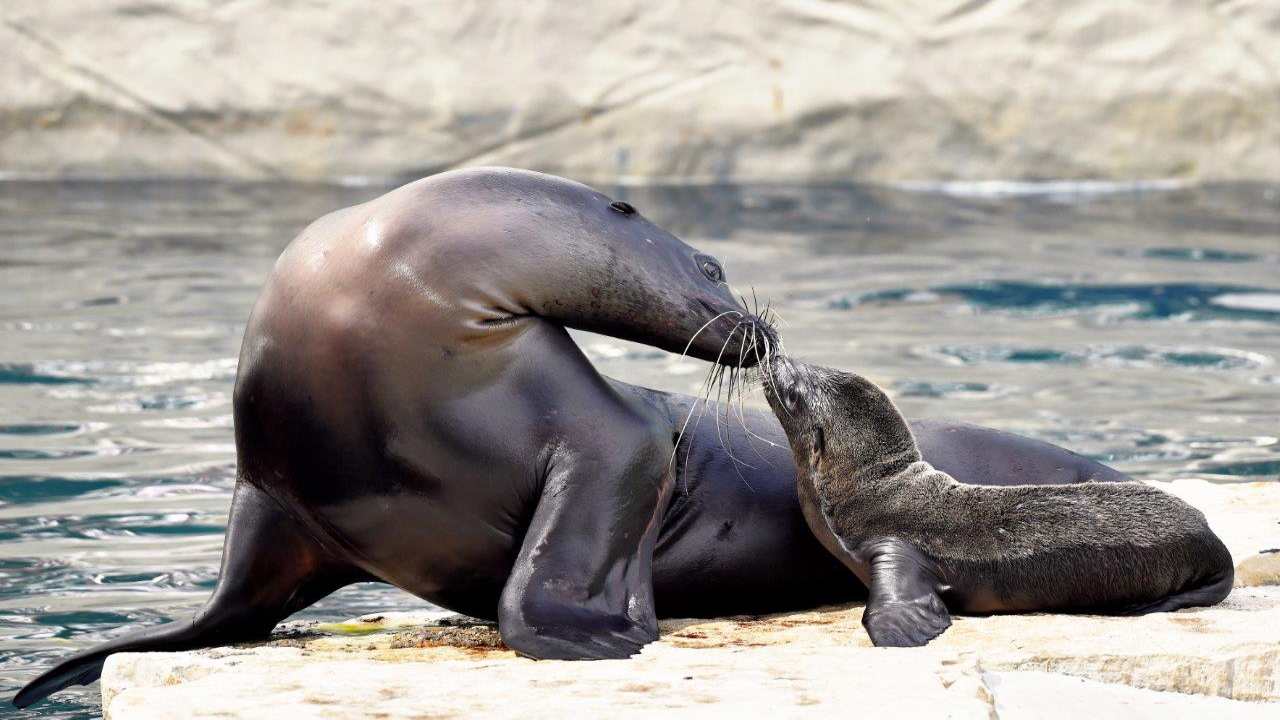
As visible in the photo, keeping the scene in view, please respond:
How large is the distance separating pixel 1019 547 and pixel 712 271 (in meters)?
0.91

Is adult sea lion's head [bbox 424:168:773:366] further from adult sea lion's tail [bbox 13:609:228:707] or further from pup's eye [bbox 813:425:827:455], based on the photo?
adult sea lion's tail [bbox 13:609:228:707]

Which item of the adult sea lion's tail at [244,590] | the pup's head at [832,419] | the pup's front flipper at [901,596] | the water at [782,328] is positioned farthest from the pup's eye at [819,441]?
the water at [782,328]

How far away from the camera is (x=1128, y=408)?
787cm

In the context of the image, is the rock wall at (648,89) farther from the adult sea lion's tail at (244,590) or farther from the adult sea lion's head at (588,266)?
the adult sea lion's tail at (244,590)

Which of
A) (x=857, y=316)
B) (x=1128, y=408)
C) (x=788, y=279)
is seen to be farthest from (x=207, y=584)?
(x=788, y=279)

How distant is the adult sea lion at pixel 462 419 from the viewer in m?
3.94

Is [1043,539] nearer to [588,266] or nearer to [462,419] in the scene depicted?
[588,266]

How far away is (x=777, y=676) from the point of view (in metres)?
3.22

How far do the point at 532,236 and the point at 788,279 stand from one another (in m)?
6.98

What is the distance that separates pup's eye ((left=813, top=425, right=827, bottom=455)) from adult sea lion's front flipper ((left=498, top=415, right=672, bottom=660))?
55 cm

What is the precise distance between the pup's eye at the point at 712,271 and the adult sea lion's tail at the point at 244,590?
1018 millimetres

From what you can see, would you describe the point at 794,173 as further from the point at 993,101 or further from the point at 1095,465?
the point at 1095,465

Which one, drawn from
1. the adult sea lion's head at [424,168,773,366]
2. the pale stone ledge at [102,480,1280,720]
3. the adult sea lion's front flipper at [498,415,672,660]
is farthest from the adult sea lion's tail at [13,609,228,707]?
the adult sea lion's head at [424,168,773,366]

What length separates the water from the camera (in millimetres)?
5822
